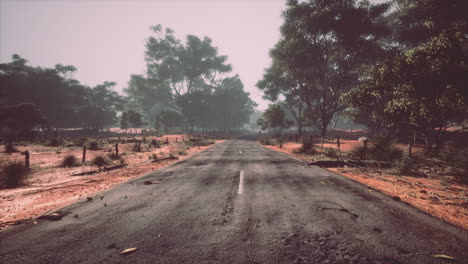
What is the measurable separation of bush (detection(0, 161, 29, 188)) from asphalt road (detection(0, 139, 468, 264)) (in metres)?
5.01

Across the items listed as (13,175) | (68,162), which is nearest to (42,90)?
(68,162)

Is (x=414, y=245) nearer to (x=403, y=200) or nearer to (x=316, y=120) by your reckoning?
(x=403, y=200)

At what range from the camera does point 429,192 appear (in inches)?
215

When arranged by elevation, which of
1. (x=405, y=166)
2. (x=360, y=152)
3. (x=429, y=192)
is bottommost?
(x=429, y=192)

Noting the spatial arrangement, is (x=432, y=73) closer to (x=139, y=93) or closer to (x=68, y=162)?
(x=68, y=162)

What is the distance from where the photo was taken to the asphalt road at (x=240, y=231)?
2.57 meters

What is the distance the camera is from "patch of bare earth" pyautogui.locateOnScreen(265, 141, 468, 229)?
405 cm

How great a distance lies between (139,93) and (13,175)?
226 feet

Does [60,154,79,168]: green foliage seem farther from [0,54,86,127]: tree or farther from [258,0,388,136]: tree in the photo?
[0,54,86,127]: tree

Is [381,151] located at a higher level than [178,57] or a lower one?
lower

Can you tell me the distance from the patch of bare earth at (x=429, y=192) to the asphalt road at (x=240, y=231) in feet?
1.80

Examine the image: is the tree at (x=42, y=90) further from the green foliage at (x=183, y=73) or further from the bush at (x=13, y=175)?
the bush at (x=13, y=175)

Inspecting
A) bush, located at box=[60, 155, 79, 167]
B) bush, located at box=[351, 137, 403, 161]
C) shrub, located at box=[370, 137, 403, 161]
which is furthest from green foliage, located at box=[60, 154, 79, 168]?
shrub, located at box=[370, 137, 403, 161]

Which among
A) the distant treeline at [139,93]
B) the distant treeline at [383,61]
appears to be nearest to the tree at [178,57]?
the distant treeline at [139,93]
